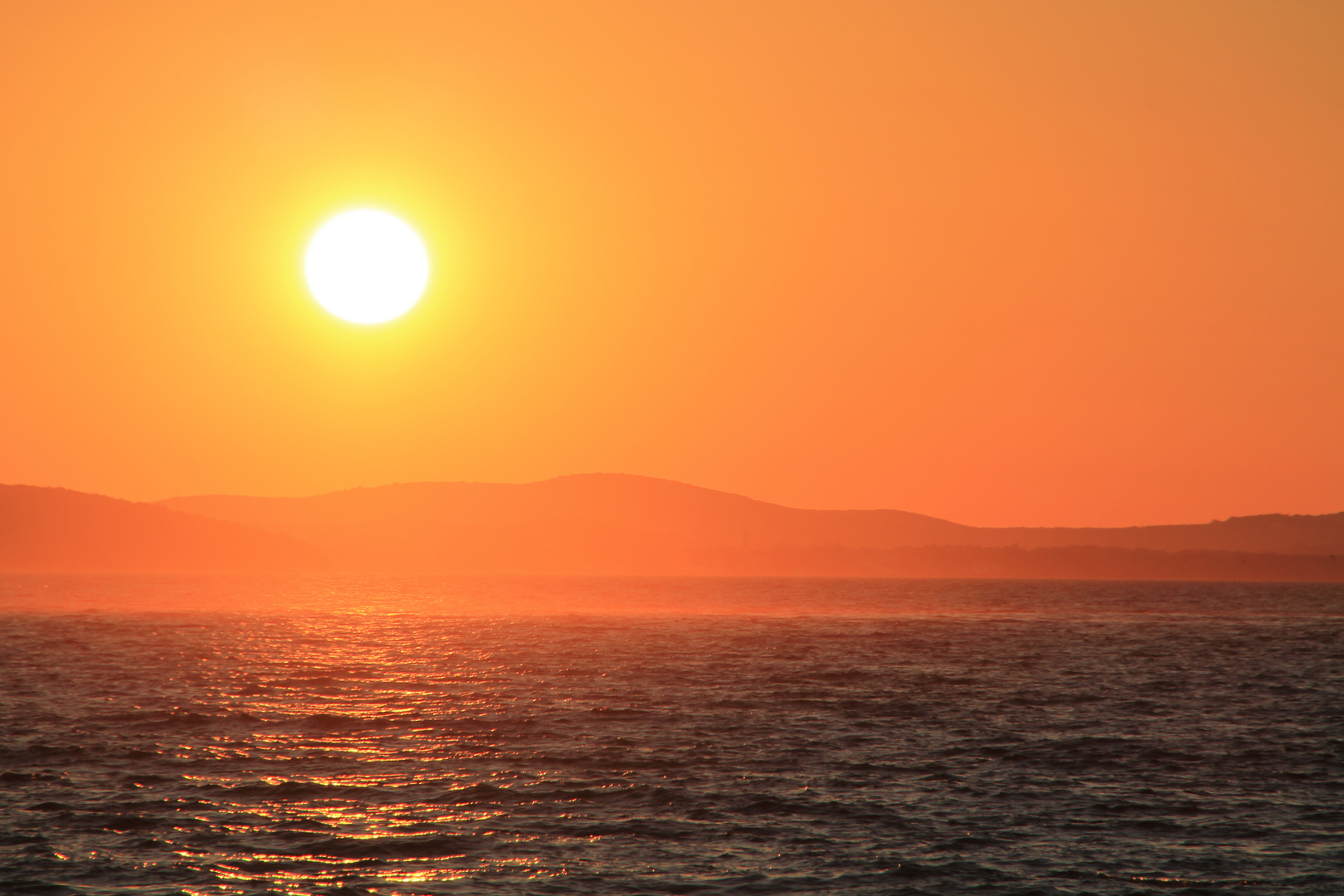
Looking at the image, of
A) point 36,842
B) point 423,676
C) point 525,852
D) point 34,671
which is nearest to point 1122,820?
point 525,852

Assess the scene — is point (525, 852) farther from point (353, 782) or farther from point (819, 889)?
point (353, 782)

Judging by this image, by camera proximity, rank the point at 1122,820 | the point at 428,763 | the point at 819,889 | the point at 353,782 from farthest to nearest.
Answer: the point at 428,763
the point at 353,782
the point at 1122,820
the point at 819,889

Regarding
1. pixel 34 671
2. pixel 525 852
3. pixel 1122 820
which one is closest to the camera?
pixel 525 852

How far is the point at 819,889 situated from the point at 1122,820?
1204 centimetres

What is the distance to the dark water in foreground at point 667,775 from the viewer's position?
2898 centimetres

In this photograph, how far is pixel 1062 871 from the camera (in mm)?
29141

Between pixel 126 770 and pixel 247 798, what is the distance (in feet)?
22.3

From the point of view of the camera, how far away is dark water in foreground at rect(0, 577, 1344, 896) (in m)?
29.0

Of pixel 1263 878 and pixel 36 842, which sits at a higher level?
pixel 36 842

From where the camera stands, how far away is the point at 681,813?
115ft

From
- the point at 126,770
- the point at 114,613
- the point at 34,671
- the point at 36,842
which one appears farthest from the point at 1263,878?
the point at 114,613

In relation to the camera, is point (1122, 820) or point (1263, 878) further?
point (1122, 820)

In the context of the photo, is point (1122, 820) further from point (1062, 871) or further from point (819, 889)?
point (819, 889)

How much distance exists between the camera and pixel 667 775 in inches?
1597
